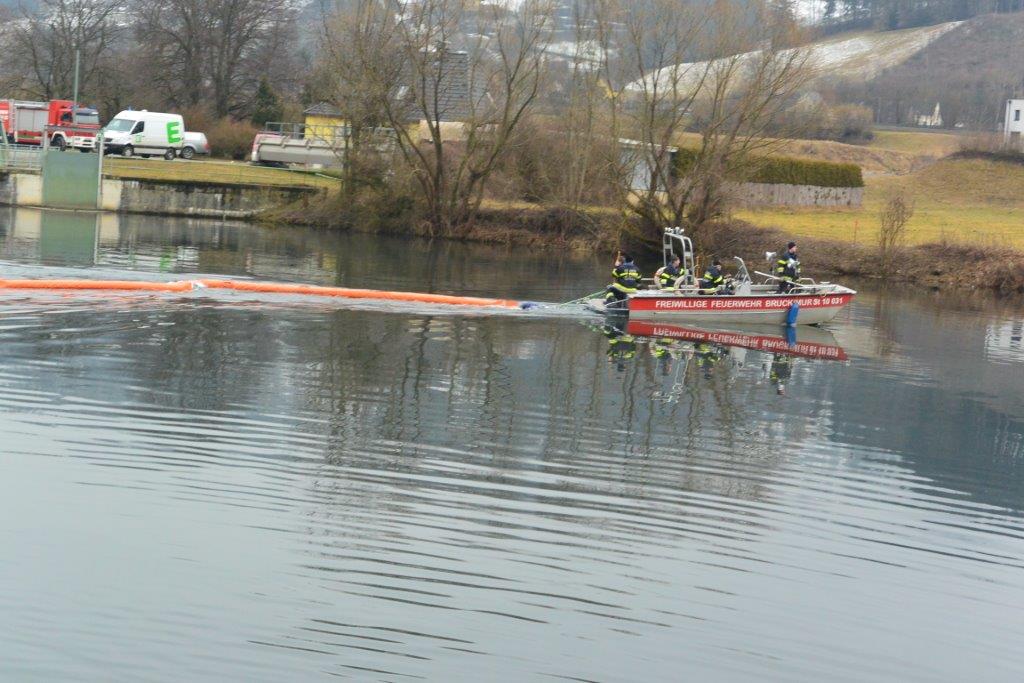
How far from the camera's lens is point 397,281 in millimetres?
35531

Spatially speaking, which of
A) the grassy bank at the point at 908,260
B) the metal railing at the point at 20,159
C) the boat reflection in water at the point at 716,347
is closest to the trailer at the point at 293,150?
the metal railing at the point at 20,159

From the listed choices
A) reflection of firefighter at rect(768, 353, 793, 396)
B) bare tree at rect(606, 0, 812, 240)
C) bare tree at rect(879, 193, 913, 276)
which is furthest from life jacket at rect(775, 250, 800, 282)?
bare tree at rect(606, 0, 812, 240)

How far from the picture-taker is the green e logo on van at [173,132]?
211 feet

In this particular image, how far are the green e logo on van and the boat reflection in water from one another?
134 ft

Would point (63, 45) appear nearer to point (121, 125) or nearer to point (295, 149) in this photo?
point (121, 125)

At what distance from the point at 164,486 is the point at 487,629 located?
16.0ft

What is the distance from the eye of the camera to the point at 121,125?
6384cm

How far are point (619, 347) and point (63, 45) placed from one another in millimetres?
61763

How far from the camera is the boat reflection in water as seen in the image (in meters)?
25.2

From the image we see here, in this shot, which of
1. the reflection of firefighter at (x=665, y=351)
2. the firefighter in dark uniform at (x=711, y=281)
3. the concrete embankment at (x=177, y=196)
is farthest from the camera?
the concrete embankment at (x=177, y=196)

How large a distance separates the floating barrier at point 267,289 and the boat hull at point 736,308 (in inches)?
109

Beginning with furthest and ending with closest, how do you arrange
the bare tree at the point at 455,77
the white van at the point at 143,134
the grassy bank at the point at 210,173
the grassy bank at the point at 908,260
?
the white van at the point at 143,134 < the grassy bank at the point at 210,173 < the bare tree at the point at 455,77 < the grassy bank at the point at 908,260

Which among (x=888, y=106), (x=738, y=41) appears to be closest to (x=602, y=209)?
(x=738, y=41)

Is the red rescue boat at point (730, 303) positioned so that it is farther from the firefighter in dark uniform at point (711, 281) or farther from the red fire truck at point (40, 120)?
the red fire truck at point (40, 120)
